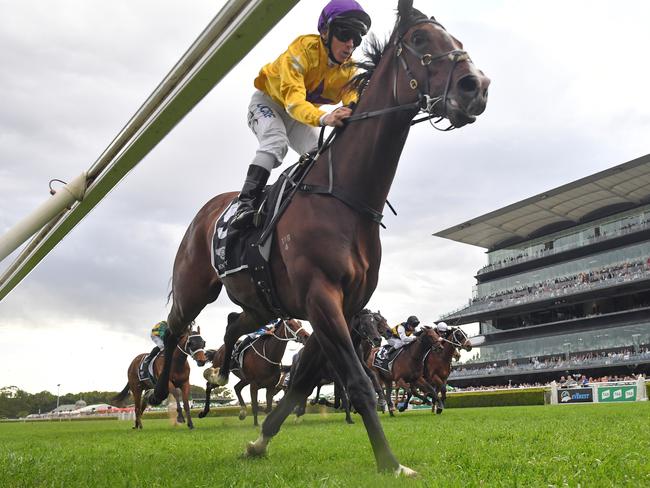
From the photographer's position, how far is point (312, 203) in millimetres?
4168

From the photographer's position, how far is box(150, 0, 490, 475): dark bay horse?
3.67 m

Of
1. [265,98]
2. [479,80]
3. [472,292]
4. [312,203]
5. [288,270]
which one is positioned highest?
[472,292]

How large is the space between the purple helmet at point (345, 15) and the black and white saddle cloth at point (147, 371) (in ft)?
36.6

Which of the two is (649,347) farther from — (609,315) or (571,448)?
(571,448)

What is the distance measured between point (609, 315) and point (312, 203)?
175 ft

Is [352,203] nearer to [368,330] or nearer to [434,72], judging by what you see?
[434,72]

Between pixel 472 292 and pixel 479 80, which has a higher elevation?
pixel 472 292

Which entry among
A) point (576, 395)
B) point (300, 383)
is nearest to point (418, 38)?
point (300, 383)

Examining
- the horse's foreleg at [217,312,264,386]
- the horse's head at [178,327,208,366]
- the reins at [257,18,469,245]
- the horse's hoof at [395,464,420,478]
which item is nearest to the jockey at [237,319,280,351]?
the horse's head at [178,327,208,366]

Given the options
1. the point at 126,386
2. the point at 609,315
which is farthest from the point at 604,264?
the point at 126,386

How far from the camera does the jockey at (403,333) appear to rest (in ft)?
56.3

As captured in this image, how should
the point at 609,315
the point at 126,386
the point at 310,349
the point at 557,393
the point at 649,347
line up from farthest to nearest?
the point at 609,315, the point at 649,347, the point at 557,393, the point at 126,386, the point at 310,349

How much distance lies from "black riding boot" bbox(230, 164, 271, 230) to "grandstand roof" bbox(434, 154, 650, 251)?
164 ft

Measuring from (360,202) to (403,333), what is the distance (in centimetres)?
1402
